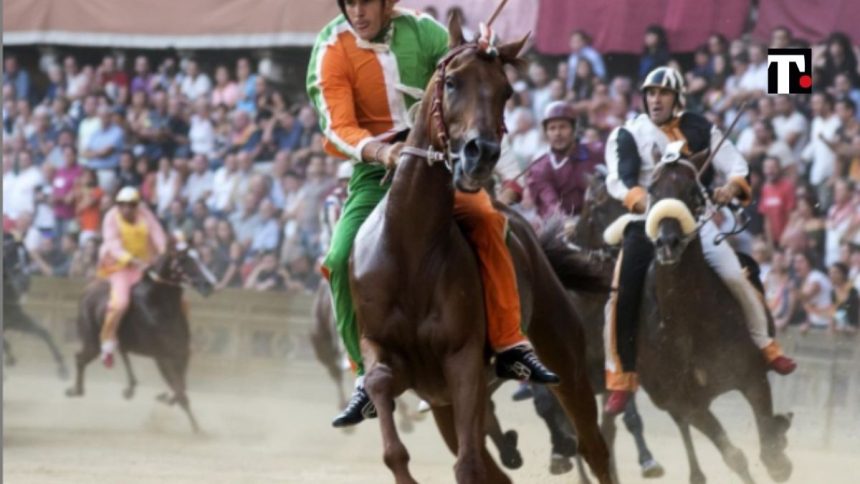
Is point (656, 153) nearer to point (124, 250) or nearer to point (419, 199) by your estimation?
point (419, 199)

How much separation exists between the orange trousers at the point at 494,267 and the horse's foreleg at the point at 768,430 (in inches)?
163

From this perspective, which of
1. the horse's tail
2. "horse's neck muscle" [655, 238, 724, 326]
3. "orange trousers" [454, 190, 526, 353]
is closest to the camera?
"orange trousers" [454, 190, 526, 353]

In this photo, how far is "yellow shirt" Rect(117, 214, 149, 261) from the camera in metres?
16.2

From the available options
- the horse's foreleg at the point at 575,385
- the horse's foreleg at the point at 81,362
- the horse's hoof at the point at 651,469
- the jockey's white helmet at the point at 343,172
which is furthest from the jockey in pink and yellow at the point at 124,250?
the horse's foreleg at the point at 575,385

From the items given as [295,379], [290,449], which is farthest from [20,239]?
[290,449]

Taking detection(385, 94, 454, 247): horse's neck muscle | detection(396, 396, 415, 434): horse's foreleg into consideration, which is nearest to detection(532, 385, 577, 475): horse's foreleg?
detection(396, 396, 415, 434): horse's foreleg

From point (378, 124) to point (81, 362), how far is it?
961 centimetres

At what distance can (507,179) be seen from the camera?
11.2 m

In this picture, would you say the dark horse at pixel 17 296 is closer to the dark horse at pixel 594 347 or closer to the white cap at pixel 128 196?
the white cap at pixel 128 196

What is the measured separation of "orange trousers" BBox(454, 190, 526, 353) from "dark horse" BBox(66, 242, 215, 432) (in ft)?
29.0

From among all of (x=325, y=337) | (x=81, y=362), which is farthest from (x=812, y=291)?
(x=81, y=362)

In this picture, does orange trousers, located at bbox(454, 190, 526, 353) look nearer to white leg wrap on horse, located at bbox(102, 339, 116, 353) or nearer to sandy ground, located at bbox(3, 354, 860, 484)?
sandy ground, located at bbox(3, 354, 860, 484)

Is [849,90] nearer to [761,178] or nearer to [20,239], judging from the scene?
[761,178]

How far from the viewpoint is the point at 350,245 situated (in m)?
7.18
